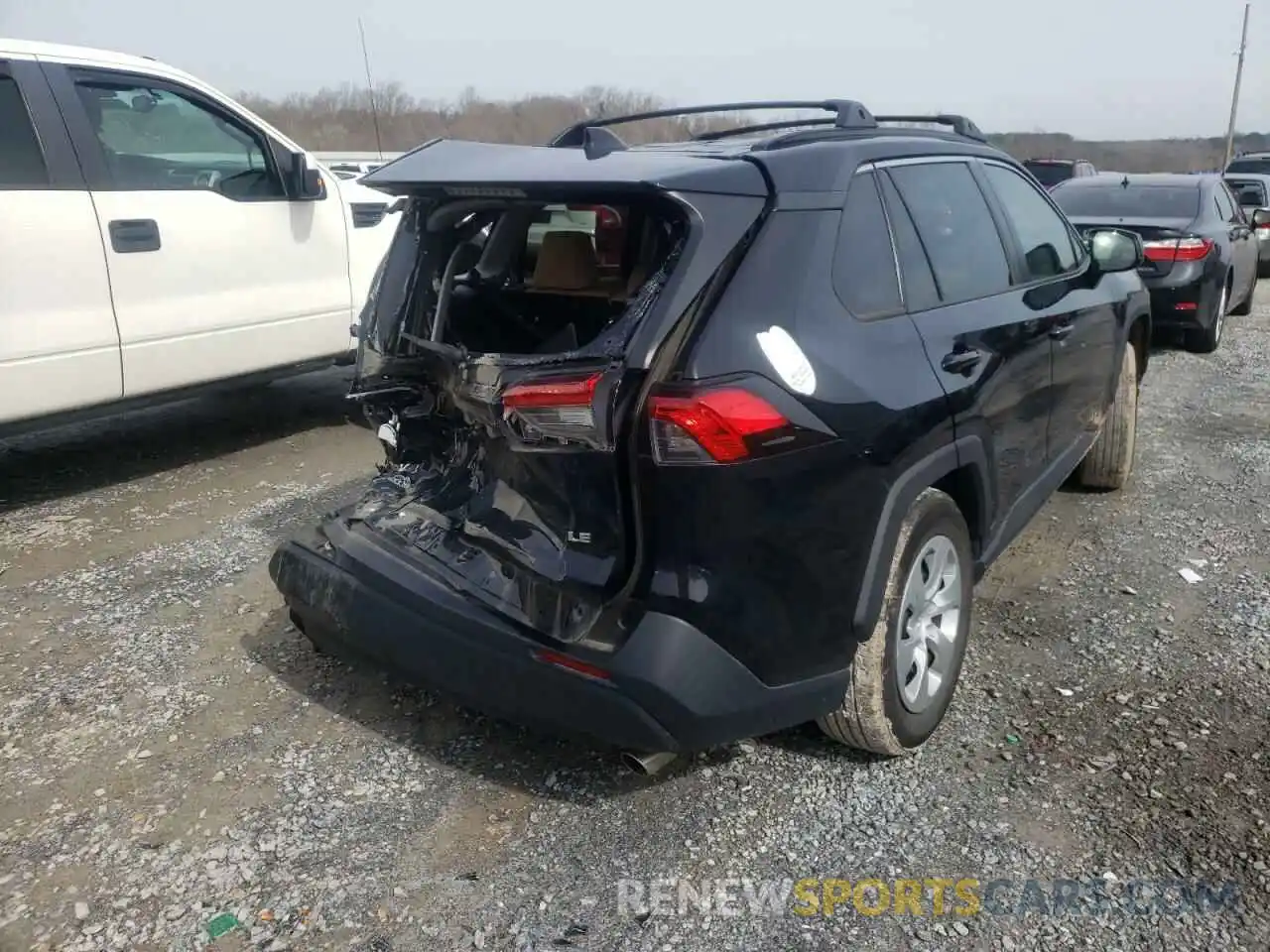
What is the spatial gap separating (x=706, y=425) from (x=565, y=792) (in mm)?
1184

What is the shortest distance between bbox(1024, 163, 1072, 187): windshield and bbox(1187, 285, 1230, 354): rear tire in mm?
8122

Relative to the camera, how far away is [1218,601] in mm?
3801

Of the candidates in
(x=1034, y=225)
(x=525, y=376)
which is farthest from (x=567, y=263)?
(x=1034, y=225)

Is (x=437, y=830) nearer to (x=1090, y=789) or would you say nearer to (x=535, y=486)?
(x=535, y=486)

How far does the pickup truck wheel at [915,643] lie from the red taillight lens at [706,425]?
0.64 metres

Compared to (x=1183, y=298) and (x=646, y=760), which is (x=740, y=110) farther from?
(x=1183, y=298)

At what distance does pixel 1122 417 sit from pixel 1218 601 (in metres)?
1.26

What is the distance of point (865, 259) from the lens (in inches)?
103

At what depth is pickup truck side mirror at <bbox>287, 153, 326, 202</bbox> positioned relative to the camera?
5.55m

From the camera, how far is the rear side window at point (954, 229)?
2.96 metres

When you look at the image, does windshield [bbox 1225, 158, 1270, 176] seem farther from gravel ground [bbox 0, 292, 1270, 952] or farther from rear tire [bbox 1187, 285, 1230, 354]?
gravel ground [bbox 0, 292, 1270, 952]

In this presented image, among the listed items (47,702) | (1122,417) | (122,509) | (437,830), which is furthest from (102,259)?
(1122,417)

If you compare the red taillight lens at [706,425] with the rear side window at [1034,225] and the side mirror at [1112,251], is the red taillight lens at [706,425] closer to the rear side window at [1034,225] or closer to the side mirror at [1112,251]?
the rear side window at [1034,225]

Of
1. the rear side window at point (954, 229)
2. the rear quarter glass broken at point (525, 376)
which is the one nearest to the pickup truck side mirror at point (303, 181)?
the rear quarter glass broken at point (525, 376)
